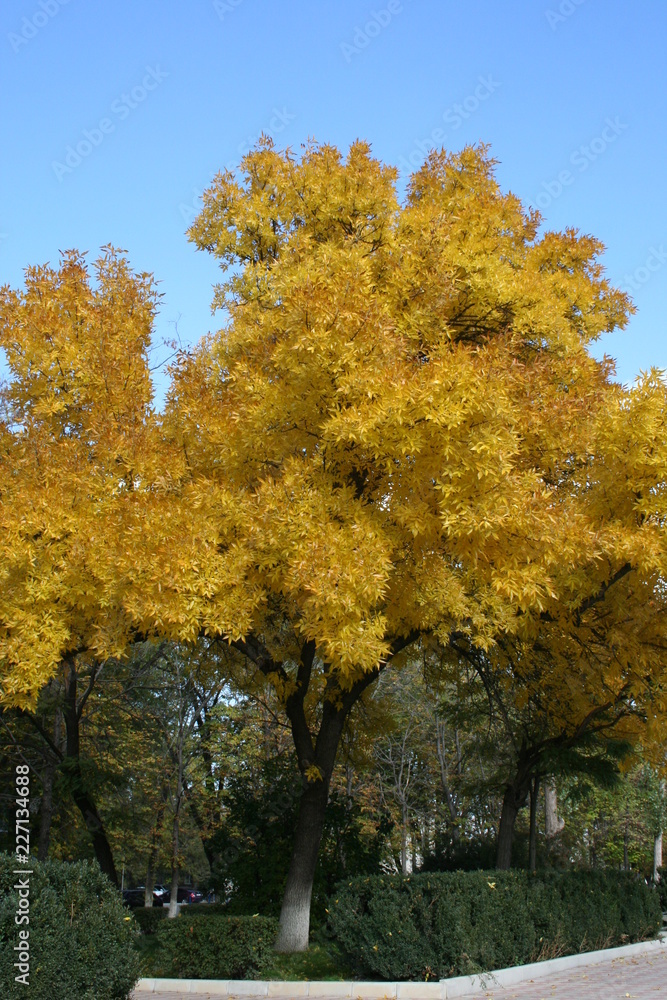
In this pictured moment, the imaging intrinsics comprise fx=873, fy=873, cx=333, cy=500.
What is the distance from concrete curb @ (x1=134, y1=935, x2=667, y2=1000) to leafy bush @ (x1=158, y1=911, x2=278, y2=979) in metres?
0.22

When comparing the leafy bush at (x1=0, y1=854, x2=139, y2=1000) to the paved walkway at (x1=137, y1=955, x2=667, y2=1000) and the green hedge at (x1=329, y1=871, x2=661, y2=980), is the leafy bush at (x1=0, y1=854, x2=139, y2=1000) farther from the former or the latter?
the green hedge at (x1=329, y1=871, x2=661, y2=980)

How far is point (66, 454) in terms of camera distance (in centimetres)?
974

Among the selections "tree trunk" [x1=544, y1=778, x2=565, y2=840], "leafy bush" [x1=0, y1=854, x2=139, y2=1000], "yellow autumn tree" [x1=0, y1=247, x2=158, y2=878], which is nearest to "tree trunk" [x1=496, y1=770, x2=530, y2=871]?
"yellow autumn tree" [x1=0, y1=247, x2=158, y2=878]

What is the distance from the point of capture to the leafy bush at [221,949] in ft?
31.4

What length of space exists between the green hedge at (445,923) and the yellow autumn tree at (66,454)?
3.77 meters

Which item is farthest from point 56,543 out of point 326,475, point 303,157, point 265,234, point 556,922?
point 556,922

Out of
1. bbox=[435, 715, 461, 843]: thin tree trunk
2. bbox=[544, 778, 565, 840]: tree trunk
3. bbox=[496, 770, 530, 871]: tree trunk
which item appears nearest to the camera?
bbox=[496, 770, 530, 871]: tree trunk

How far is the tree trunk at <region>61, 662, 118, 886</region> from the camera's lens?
43.0 ft

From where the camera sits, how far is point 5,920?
5945mm

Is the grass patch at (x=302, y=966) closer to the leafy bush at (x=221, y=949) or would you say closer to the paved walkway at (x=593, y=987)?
the leafy bush at (x=221, y=949)

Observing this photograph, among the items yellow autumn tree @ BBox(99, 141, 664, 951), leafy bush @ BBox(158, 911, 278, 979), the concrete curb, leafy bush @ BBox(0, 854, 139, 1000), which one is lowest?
the concrete curb

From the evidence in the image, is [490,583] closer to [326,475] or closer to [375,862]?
[326,475]

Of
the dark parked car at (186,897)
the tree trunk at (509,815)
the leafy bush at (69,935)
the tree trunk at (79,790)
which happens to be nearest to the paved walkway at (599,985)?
the tree trunk at (509,815)

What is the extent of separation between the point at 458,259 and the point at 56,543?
566cm
